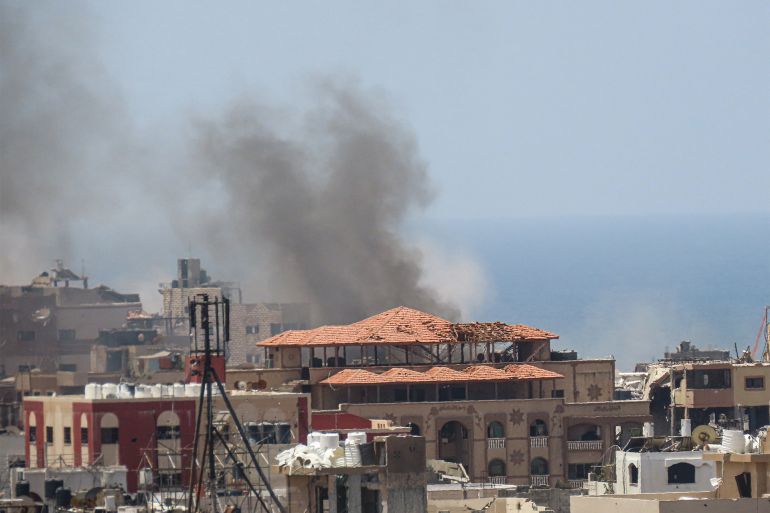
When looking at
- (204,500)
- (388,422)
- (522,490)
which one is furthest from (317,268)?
(204,500)

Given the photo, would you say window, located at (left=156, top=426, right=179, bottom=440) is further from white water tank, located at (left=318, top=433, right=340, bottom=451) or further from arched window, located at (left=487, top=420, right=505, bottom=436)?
arched window, located at (left=487, top=420, right=505, bottom=436)

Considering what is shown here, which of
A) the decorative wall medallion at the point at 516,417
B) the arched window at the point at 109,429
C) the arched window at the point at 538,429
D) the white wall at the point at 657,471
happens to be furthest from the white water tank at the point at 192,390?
the arched window at the point at 538,429

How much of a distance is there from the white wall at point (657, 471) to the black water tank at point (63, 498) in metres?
13.9

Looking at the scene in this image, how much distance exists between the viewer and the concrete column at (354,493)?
6500 cm

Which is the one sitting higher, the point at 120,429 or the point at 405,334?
the point at 405,334

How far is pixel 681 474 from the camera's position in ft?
257

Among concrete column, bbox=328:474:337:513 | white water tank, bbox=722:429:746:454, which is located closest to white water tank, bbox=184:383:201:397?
concrete column, bbox=328:474:337:513

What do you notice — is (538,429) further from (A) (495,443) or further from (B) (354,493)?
(B) (354,493)

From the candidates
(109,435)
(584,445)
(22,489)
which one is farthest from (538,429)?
(22,489)

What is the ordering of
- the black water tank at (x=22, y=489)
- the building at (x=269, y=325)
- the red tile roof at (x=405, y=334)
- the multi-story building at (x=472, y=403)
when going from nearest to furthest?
the black water tank at (x=22, y=489) < the multi-story building at (x=472, y=403) < the red tile roof at (x=405, y=334) < the building at (x=269, y=325)

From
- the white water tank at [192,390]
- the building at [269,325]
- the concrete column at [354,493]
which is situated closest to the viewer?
the concrete column at [354,493]

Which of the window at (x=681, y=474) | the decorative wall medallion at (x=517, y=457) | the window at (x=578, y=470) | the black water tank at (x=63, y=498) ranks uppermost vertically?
the decorative wall medallion at (x=517, y=457)

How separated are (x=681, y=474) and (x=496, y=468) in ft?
127

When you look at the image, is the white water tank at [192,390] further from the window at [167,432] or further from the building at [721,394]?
the building at [721,394]
